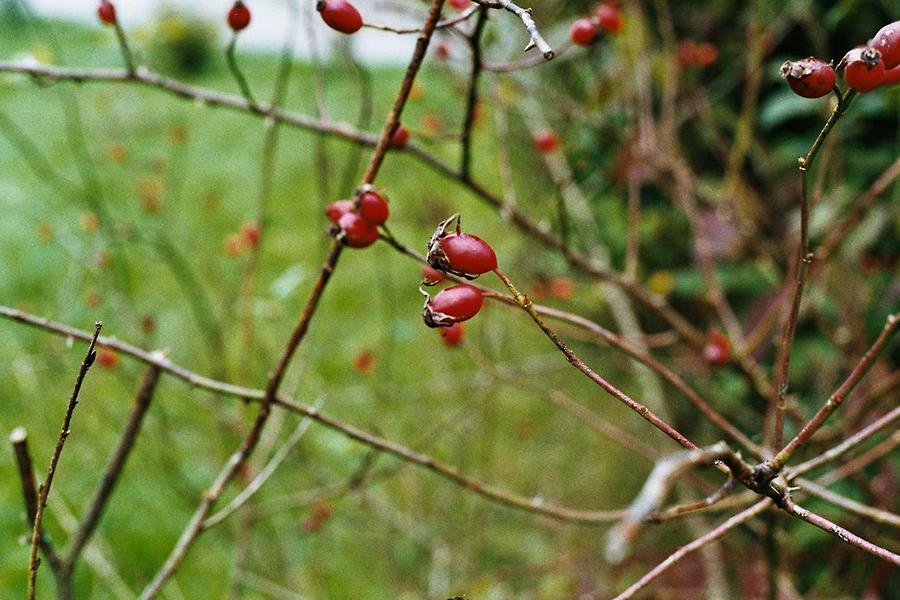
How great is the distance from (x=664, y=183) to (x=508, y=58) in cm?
100

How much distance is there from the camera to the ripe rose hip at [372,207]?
2.12 feet

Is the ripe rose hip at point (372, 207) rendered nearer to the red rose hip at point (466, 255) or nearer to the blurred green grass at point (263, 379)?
the red rose hip at point (466, 255)

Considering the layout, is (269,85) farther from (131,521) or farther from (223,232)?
(131,521)

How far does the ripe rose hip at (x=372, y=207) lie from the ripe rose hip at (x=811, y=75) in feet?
1.01

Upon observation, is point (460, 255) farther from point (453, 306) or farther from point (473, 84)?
point (473, 84)

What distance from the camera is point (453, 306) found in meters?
0.59

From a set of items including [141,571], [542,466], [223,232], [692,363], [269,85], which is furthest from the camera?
[269,85]

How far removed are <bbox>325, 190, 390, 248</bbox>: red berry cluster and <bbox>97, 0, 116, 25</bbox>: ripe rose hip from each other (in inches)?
19.9

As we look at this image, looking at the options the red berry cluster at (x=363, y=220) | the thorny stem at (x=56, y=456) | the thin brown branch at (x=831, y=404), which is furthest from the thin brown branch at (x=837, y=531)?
the thorny stem at (x=56, y=456)

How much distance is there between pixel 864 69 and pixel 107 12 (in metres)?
0.85

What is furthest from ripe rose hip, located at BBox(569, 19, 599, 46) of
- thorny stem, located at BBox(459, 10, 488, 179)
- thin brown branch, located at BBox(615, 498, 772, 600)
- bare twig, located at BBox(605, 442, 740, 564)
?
bare twig, located at BBox(605, 442, 740, 564)

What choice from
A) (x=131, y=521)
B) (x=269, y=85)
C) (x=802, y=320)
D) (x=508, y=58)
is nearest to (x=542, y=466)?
(x=802, y=320)

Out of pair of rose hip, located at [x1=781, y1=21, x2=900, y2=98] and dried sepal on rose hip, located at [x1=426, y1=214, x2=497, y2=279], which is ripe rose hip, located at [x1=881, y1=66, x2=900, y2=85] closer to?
pair of rose hip, located at [x1=781, y1=21, x2=900, y2=98]

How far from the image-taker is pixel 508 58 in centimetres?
263
